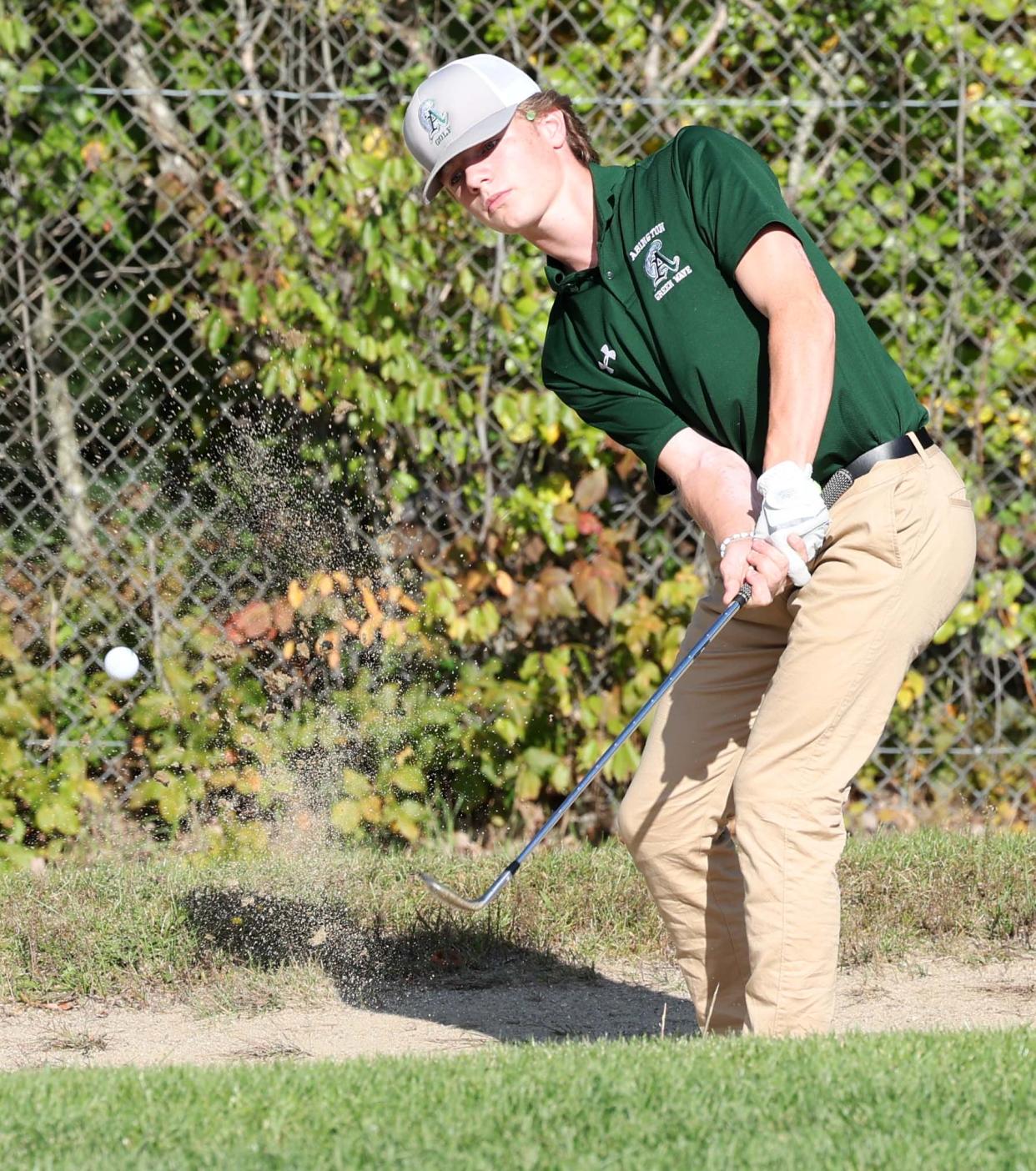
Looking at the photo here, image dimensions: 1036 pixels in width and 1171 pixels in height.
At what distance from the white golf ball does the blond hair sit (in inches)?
91.0

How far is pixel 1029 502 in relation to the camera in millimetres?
5512

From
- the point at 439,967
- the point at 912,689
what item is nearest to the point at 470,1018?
the point at 439,967

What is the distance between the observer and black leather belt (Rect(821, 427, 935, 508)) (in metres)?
3.08

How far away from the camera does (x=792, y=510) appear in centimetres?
291

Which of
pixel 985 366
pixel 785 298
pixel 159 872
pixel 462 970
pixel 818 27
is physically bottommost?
pixel 462 970

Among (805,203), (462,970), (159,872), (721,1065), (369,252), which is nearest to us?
(721,1065)

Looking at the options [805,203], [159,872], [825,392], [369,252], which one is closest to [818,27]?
[805,203]

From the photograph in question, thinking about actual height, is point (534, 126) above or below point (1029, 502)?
above

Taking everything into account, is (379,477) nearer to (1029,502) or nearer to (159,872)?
(159,872)

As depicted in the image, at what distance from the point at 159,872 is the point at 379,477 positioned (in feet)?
4.63

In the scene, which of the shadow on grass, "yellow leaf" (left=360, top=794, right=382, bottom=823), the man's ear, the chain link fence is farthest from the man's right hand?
"yellow leaf" (left=360, top=794, right=382, bottom=823)

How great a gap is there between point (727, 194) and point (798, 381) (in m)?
0.39

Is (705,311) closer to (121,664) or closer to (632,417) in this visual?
(632,417)

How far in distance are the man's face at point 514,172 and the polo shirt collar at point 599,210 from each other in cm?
9
